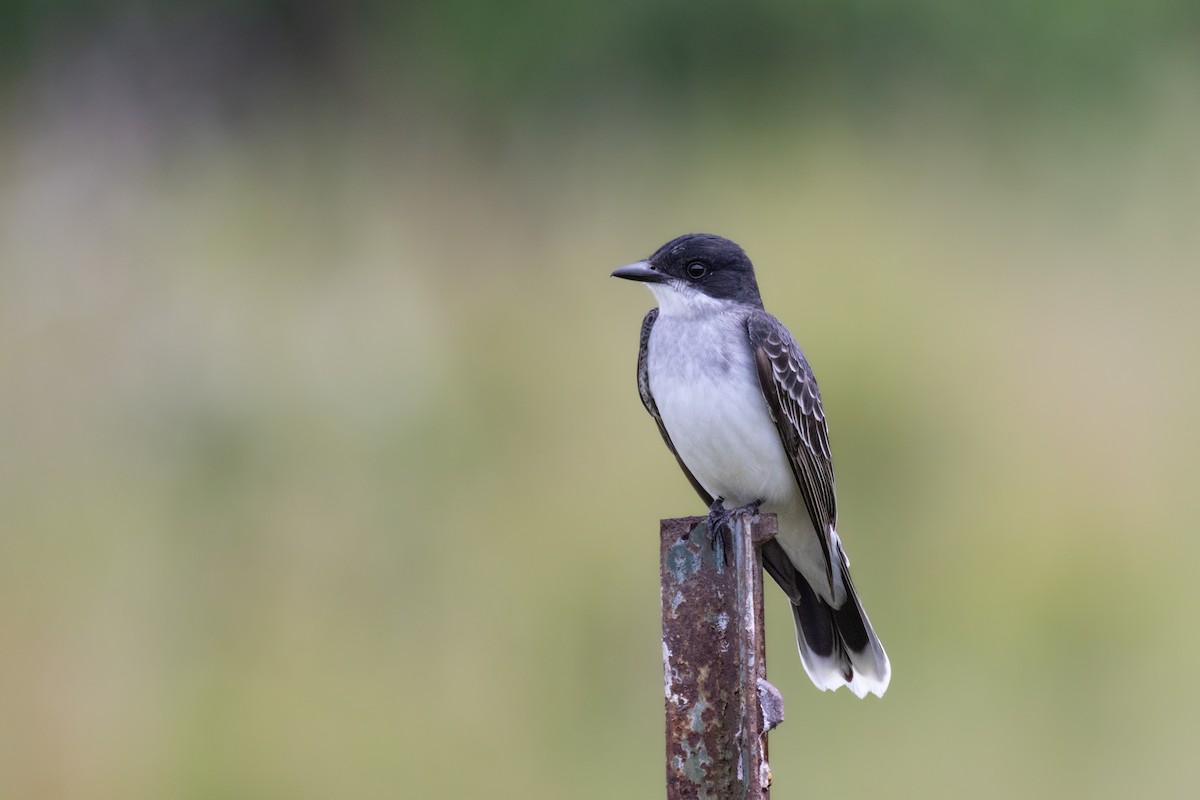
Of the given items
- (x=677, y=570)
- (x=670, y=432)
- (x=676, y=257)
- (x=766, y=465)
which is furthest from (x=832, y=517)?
(x=677, y=570)

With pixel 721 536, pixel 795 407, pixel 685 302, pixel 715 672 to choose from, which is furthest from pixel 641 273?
pixel 715 672

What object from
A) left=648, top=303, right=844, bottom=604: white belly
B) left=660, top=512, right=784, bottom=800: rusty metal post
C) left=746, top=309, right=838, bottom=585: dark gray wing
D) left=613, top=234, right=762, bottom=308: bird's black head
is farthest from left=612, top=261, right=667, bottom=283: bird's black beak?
left=660, top=512, right=784, bottom=800: rusty metal post

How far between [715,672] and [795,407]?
1.73 metres

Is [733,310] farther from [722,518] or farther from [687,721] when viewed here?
[687,721]

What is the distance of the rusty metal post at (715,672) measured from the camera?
155cm

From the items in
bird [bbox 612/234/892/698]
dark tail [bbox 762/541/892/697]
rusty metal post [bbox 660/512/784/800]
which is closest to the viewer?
rusty metal post [bbox 660/512/784/800]

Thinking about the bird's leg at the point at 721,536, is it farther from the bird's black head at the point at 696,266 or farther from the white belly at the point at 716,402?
the bird's black head at the point at 696,266

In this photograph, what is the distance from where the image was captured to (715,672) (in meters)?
1.61

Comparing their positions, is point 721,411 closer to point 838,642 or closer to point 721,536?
point 838,642

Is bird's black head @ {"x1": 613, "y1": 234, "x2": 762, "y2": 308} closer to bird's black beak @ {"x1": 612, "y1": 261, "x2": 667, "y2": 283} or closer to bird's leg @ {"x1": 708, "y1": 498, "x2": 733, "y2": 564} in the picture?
bird's black beak @ {"x1": 612, "y1": 261, "x2": 667, "y2": 283}

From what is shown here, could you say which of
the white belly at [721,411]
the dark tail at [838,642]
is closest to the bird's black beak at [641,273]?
the white belly at [721,411]

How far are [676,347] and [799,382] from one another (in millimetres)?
341

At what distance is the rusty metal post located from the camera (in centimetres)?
155

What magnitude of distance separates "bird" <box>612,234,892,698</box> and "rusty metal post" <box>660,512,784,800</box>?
1479 millimetres
